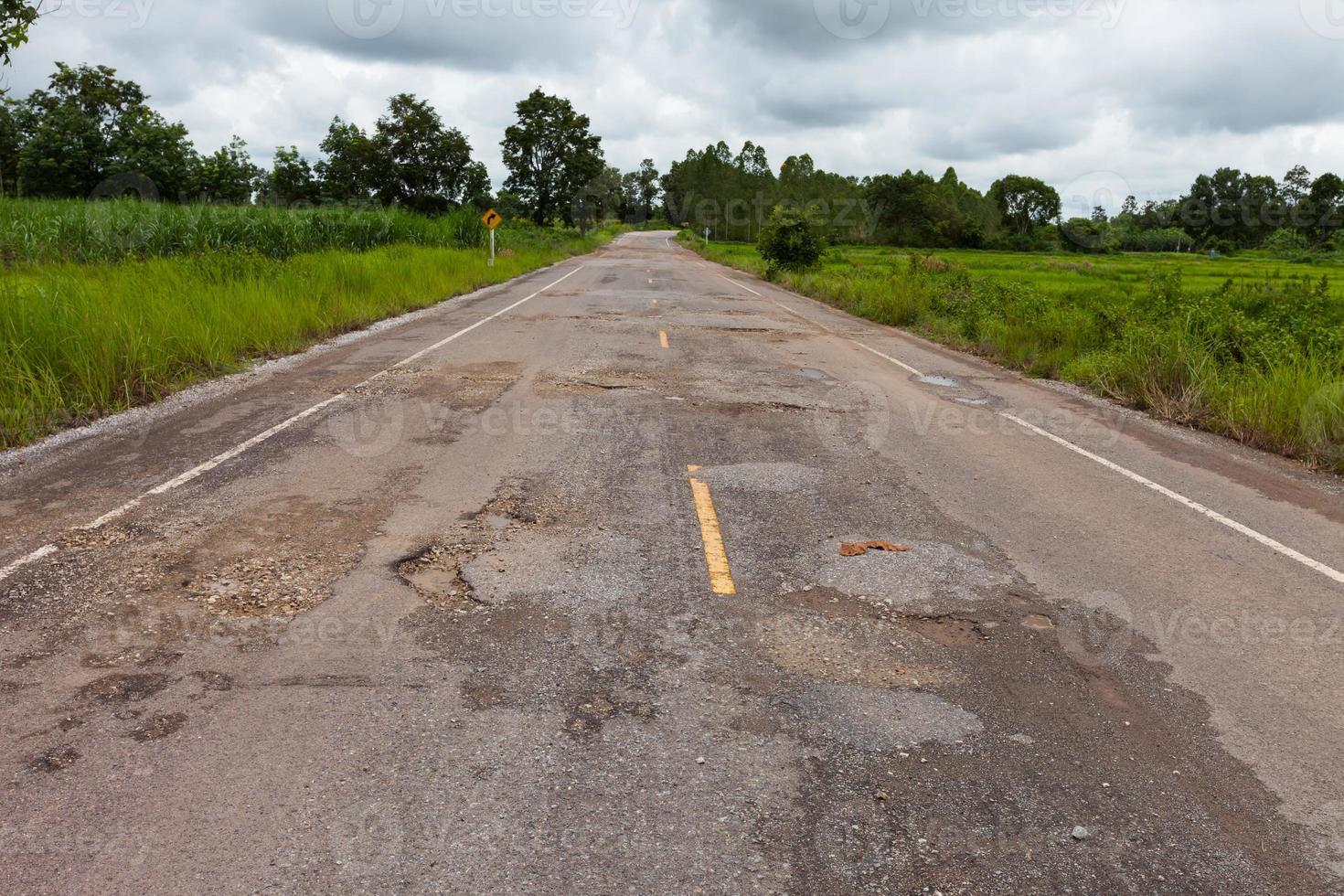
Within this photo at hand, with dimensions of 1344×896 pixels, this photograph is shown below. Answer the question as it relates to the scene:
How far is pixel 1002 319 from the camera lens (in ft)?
54.2

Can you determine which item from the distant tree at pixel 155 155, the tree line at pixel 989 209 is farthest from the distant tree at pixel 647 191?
the distant tree at pixel 155 155

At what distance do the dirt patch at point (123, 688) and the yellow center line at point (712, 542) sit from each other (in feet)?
8.18

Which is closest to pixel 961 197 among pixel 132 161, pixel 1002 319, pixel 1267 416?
pixel 132 161

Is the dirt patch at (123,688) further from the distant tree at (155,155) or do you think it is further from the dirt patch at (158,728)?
the distant tree at (155,155)

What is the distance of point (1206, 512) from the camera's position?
630cm

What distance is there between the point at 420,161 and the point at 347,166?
12.3 feet

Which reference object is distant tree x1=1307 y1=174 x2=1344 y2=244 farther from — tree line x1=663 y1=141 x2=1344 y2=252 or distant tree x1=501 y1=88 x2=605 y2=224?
distant tree x1=501 y1=88 x2=605 y2=224

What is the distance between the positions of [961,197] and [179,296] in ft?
385

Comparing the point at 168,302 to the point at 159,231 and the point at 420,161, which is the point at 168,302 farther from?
the point at 420,161

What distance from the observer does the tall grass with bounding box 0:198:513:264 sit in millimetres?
17031

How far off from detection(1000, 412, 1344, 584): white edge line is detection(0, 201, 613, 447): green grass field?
9.14 m

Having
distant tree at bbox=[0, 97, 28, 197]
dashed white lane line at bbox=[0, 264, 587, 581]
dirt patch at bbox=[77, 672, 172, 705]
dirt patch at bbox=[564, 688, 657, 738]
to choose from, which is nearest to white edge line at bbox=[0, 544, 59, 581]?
dashed white lane line at bbox=[0, 264, 587, 581]

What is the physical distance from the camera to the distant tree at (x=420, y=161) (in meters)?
41.2

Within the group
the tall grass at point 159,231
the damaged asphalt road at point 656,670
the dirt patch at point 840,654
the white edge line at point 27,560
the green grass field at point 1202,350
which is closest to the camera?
the damaged asphalt road at point 656,670
